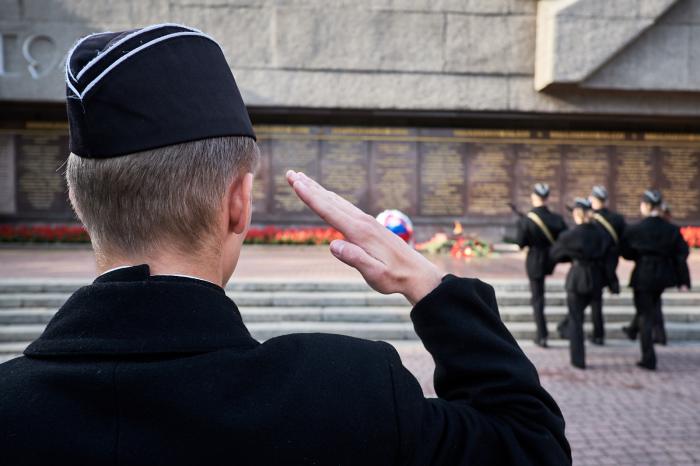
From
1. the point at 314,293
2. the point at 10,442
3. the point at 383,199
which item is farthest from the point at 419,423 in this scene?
the point at 383,199

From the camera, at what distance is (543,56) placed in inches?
574

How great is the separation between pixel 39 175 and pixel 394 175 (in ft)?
31.6

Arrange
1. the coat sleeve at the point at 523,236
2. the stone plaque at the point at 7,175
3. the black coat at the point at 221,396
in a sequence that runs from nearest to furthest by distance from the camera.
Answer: the black coat at the point at 221,396 < the coat sleeve at the point at 523,236 < the stone plaque at the point at 7,175

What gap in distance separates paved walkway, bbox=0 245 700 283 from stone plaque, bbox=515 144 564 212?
2.44m

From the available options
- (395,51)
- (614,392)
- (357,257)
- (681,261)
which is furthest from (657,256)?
(395,51)

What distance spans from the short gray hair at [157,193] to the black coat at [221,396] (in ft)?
0.22

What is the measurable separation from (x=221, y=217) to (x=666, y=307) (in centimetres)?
956

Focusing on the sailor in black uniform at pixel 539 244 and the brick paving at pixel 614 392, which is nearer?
the brick paving at pixel 614 392

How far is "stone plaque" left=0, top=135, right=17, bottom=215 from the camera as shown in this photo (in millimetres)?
15312

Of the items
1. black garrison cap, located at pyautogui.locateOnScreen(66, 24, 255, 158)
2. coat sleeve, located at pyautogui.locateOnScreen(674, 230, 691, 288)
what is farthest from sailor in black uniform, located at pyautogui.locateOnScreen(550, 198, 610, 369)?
black garrison cap, located at pyautogui.locateOnScreen(66, 24, 255, 158)

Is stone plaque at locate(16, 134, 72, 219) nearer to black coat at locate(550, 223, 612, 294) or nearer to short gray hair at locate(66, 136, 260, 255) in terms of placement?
black coat at locate(550, 223, 612, 294)

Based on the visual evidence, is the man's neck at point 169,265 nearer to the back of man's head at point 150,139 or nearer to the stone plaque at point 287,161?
the back of man's head at point 150,139

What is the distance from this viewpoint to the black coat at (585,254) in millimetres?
7086

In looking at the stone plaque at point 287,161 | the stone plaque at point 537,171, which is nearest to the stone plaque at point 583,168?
the stone plaque at point 537,171
